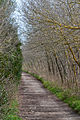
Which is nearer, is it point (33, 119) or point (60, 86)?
point (33, 119)

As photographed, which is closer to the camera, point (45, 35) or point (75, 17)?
point (75, 17)

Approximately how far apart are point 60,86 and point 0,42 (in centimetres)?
1003

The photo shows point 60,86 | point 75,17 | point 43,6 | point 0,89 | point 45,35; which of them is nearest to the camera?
point 0,89

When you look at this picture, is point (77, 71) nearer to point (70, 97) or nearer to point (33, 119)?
point (70, 97)

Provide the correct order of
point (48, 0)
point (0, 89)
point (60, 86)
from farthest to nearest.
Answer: point (60, 86) → point (48, 0) → point (0, 89)

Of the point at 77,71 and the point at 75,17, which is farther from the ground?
the point at 75,17

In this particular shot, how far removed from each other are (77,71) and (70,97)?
210 centimetres

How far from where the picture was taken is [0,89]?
7086 mm

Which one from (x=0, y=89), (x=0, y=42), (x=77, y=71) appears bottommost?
(x=77, y=71)

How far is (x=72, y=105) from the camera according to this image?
39.1 feet

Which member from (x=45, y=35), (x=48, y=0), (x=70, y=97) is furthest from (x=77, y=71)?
(x=48, y=0)

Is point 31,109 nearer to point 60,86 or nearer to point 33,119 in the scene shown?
point 33,119

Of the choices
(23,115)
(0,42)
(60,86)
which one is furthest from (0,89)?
(60,86)

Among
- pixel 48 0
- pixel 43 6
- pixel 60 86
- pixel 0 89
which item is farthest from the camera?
pixel 60 86
